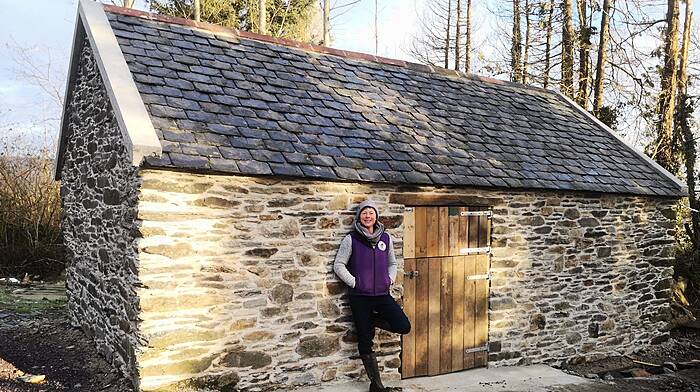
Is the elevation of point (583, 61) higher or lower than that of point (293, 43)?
higher

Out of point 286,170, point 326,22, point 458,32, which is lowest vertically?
point 286,170

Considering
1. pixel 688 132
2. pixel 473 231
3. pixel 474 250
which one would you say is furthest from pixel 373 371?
pixel 688 132

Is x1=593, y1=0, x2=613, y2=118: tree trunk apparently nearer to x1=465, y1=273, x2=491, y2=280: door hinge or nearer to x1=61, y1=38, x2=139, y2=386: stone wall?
x1=465, y1=273, x2=491, y2=280: door hinge

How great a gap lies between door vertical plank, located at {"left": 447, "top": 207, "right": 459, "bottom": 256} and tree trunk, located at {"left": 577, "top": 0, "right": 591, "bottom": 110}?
956 cm

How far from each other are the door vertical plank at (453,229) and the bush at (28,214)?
9.91 metres

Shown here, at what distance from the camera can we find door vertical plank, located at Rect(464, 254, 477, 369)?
7.26 metres

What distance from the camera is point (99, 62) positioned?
6281mm

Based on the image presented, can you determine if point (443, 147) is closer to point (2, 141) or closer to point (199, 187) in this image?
point (199, 187)

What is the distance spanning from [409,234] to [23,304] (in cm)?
732

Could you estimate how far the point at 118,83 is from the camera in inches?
231

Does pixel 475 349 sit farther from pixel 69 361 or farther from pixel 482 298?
pixel 69 361

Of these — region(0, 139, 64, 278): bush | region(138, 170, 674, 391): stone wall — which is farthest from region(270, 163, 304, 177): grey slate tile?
region(0, 139, 64, 278): bush

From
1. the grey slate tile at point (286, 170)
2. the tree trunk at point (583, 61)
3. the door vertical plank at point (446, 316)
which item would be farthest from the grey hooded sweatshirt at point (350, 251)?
the tree trunk at point (583, 61)

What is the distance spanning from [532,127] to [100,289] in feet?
22.9
